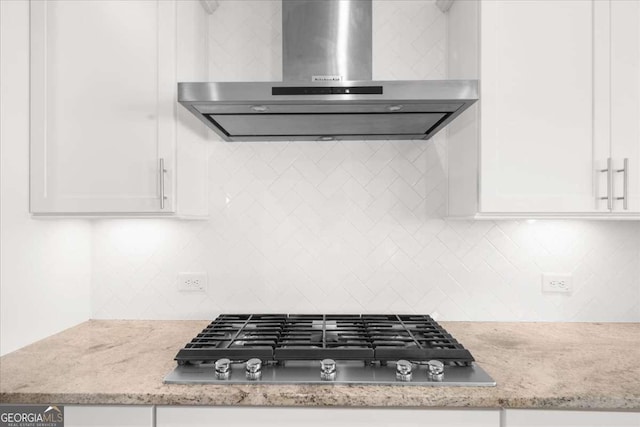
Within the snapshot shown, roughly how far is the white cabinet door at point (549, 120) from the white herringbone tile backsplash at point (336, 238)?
0.40 meters

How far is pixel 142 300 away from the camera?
6.37 ft

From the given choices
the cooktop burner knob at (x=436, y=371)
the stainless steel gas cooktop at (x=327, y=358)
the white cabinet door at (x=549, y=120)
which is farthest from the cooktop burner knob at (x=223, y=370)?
the white cabinet door at (x=549, y=120)

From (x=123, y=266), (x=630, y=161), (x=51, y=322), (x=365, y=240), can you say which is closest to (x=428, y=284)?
(x=365, y=240)

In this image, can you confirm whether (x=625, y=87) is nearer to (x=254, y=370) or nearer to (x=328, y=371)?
(x=328, y=371)

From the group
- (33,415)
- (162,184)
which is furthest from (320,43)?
(33,415)

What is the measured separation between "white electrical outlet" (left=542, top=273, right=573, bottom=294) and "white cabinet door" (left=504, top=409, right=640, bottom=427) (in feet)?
2.55

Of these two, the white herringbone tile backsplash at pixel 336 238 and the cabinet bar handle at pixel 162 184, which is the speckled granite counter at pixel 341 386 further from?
the cabinet bar handle at pixel 162 184

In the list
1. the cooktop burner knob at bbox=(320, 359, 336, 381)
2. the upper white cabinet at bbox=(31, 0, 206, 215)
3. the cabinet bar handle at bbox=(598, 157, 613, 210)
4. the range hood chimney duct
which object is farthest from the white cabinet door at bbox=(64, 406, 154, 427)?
the cabinet bar handle at bbox=(598, 157, 613, 210)

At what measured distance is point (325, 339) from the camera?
1476 mm

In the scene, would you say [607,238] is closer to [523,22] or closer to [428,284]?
[428,284]

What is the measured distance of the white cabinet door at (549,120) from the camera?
4.99 ft

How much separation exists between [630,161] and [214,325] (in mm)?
1709

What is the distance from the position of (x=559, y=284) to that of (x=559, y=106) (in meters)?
0.83

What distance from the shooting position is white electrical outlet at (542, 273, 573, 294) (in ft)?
6.19
